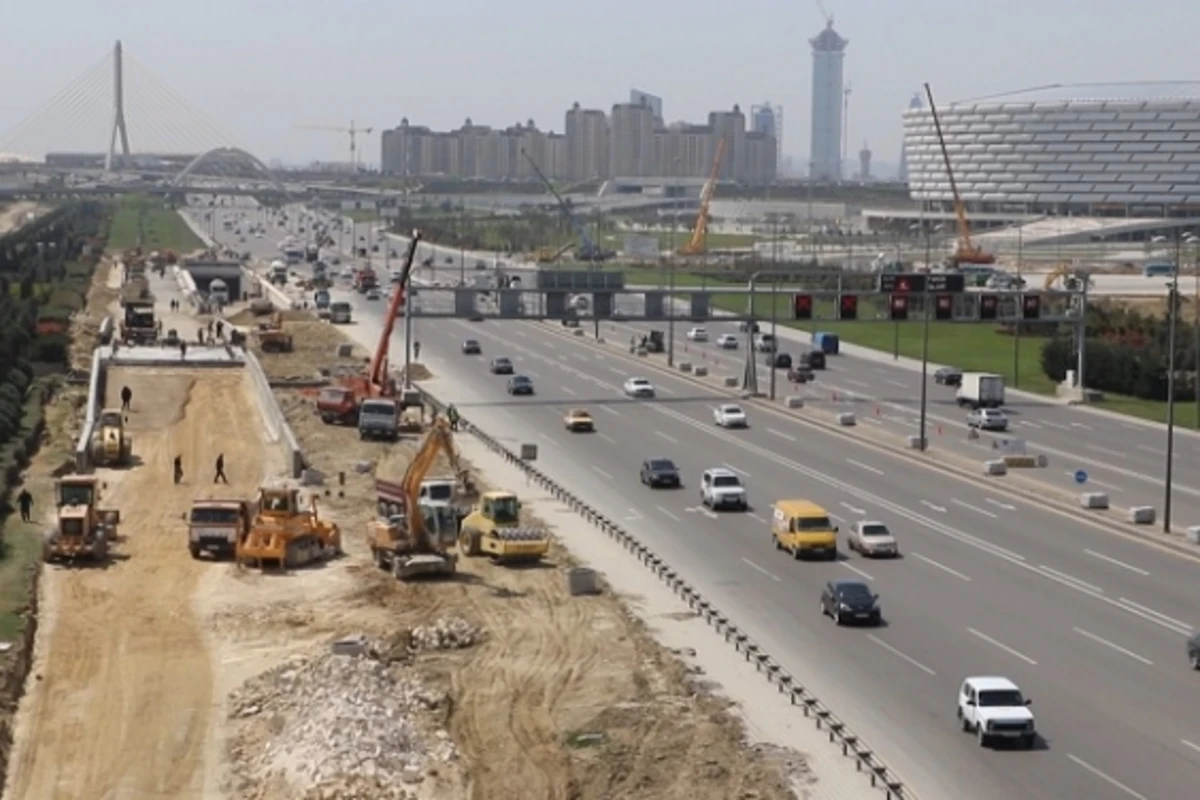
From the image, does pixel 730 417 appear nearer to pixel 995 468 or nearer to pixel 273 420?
pixel 995 468

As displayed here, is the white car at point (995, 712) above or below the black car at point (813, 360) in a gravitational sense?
above

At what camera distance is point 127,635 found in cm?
3041

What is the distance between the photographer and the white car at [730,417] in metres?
57.5

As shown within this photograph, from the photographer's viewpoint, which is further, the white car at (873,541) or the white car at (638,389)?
the white car at (638,389)

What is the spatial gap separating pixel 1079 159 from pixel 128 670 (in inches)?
5897

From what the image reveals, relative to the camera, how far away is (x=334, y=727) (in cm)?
2377

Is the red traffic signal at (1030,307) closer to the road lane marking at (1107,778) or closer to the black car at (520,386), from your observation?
the black car at (520,386)

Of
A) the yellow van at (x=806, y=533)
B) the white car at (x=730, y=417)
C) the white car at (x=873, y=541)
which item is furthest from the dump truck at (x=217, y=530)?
the white car at (x=730, y=417)

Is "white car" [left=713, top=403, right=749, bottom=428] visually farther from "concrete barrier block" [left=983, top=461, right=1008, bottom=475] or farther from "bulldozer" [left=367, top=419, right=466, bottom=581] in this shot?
"bulldozer" [left=367, top=419, right=466, bottom=581]

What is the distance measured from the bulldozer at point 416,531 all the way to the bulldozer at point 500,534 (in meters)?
0.35

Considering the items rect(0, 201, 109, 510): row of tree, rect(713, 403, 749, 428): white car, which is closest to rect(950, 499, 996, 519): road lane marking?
rect(713, 403, 749, 428): white car

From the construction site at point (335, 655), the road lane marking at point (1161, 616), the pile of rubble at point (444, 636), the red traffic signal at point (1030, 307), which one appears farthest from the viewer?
the red traffic signal at point (1030, 307)

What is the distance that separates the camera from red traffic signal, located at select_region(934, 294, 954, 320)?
6494 centimetres

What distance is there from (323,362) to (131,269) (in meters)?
49.6
